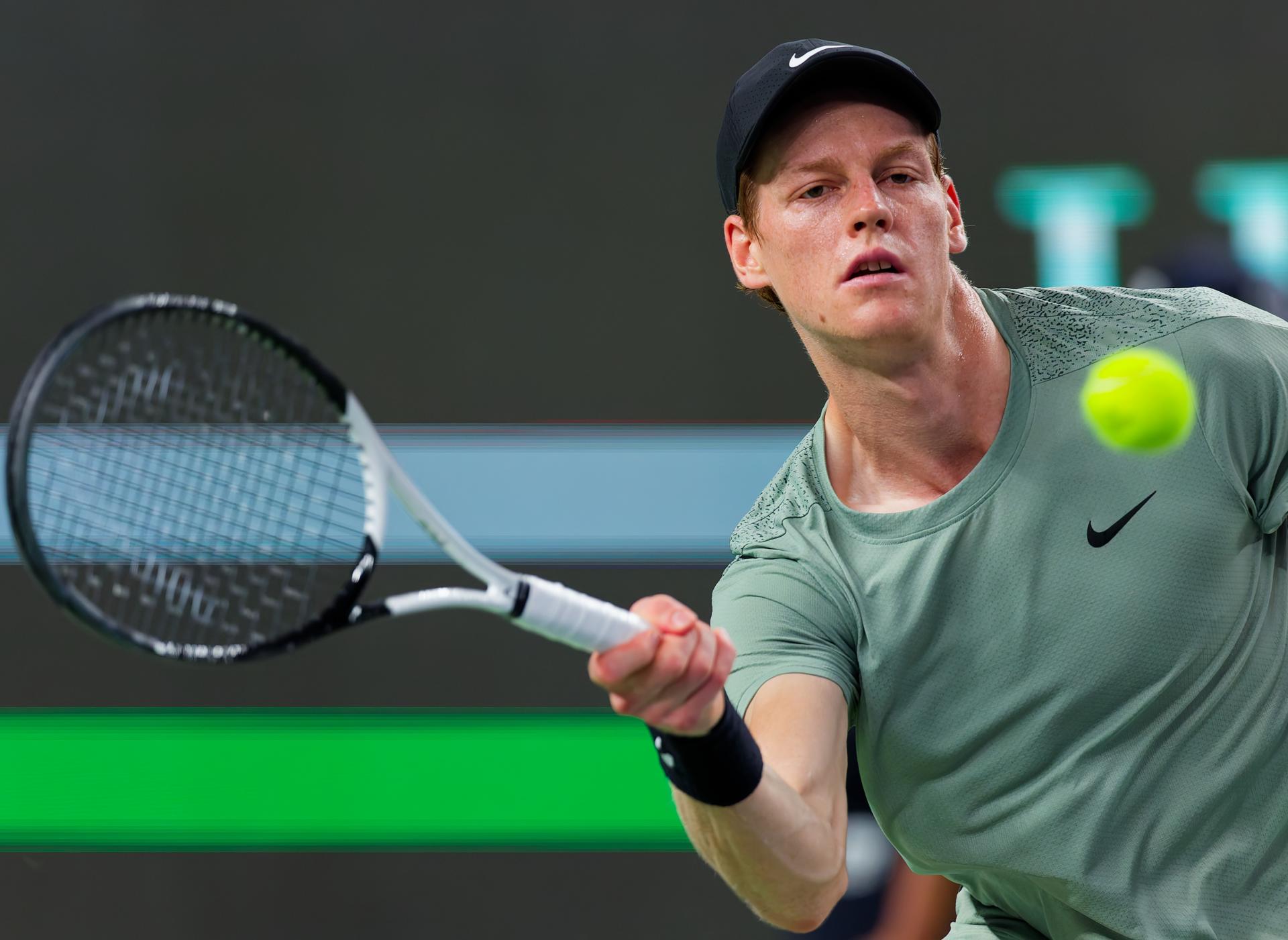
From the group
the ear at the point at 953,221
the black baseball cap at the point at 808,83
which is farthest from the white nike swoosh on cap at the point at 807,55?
the ear at the point at 953,221

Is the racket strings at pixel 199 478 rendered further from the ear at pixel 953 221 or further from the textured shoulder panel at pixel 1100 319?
the textured shoulder panel at pixel 1100 319

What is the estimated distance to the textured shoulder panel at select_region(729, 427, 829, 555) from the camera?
183cm

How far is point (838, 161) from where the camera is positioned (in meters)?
1.79

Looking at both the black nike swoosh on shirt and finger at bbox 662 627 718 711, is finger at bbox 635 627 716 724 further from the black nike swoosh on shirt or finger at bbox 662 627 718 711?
the black nike swoosh on shirt

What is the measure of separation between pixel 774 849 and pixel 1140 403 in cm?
59

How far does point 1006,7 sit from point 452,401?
1.57 m

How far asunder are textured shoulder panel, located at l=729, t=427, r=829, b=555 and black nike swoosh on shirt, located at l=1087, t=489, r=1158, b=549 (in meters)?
0.31

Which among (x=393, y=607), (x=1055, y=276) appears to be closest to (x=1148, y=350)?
(x=393, y=607)

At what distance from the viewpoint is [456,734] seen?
3.42 metres

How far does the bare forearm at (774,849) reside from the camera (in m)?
1.47

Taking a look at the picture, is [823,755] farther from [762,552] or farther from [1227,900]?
[1227,900]

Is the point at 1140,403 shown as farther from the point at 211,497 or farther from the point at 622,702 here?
the point at 211,497

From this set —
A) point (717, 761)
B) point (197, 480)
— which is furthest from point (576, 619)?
point (197, 480)

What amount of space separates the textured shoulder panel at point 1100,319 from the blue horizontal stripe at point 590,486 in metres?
1.58
